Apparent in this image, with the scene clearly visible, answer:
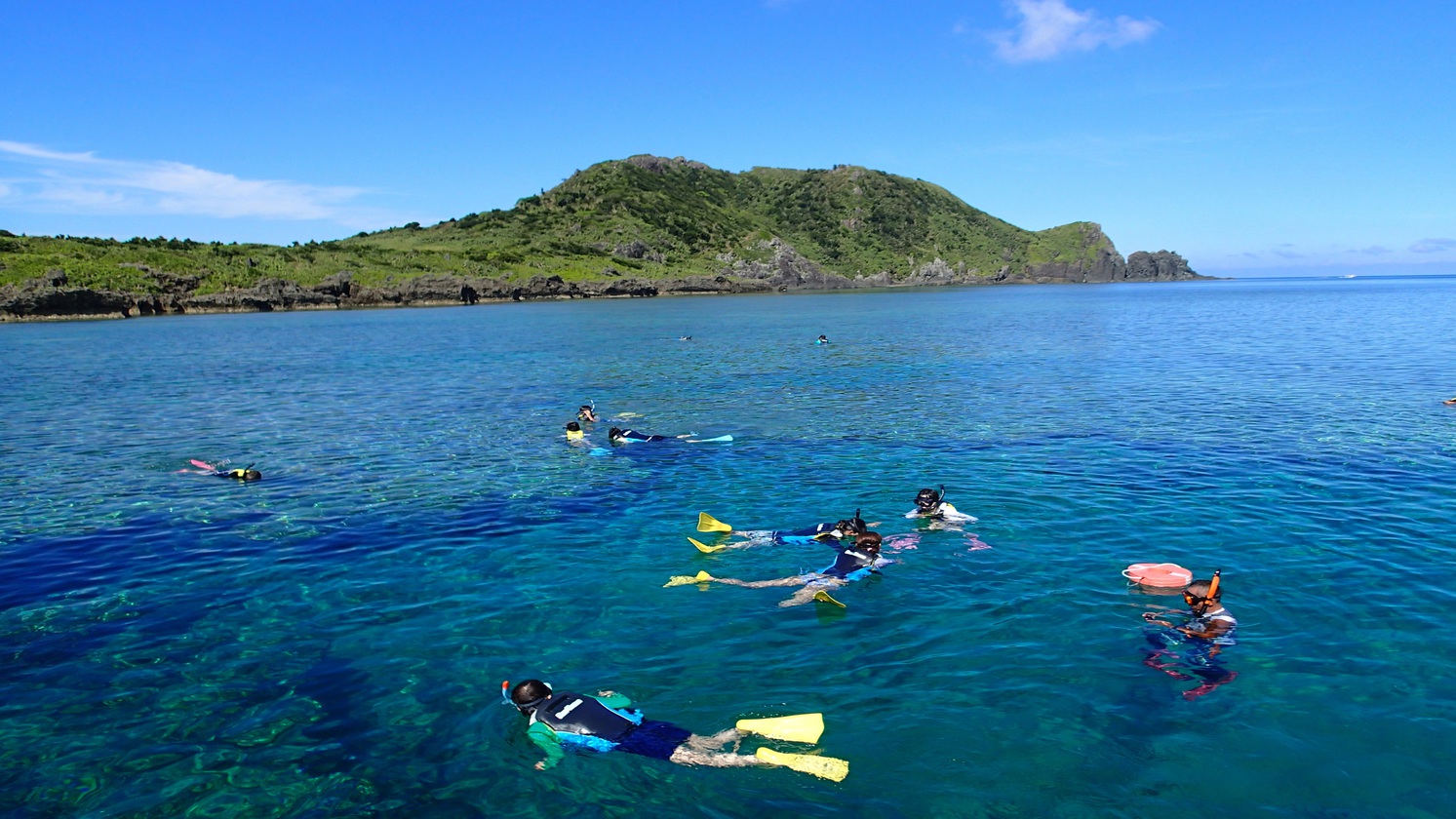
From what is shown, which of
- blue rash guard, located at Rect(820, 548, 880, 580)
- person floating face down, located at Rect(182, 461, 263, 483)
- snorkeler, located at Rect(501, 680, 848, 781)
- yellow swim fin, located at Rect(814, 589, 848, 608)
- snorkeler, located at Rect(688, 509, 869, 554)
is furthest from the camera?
person floating face down, located at Rect(182, 461, 263, 483)

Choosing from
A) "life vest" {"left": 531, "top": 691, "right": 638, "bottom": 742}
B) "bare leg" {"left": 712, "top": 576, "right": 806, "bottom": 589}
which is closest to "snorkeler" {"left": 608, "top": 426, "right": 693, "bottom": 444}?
"bare leg" {"left": 712, "top": 576, "right": 806, "bottom": 589}

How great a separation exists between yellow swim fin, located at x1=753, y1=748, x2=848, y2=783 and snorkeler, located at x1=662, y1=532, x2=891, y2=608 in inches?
262

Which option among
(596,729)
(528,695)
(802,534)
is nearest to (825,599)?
(802,534)

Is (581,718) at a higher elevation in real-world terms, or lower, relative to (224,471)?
lower

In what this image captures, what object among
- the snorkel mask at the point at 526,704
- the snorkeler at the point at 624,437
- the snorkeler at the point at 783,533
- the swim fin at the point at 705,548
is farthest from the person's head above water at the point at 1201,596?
the snorkeler at the point at 624,437

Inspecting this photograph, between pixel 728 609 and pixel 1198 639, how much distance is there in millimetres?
9787

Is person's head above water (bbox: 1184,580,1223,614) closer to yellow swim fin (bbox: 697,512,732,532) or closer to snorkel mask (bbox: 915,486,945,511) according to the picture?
snorkel mask (bbox: 915,486,945,511)

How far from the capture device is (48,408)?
49.6 m

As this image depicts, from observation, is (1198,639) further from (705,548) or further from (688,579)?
(705,548)

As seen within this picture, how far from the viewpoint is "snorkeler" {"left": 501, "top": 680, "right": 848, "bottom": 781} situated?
43.4 ft

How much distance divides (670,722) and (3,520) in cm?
2511

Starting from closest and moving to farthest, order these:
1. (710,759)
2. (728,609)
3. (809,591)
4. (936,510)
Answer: (710,759)
(728,609)
(809,591)
(936,510)

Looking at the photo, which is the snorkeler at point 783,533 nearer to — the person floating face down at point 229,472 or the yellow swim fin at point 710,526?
the yellow swim fin at point 710,526

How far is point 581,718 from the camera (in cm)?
1381
